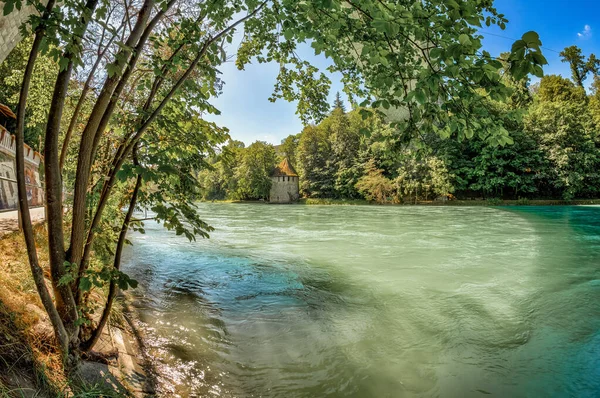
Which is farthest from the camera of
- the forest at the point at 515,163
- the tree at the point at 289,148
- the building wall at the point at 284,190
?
the tree at the point at 289,148

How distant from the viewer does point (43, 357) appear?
1.91 metres

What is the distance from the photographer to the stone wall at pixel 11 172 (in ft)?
18.4

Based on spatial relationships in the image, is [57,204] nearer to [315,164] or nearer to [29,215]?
[29,215]

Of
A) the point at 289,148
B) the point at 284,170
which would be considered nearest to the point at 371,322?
the point at 284,170

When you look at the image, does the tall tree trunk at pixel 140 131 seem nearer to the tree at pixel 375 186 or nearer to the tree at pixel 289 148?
the tree at pixel 375 186

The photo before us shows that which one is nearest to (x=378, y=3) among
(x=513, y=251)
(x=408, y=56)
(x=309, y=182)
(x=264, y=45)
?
(x=408, y=56)

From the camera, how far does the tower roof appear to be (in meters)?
50.3

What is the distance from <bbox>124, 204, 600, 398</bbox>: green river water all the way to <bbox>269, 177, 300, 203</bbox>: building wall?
4073cm

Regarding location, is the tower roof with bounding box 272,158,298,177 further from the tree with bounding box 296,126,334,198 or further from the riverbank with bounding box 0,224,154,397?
the riverbank with bounding box 0,224,154,397

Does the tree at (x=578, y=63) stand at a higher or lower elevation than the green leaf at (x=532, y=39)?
higher

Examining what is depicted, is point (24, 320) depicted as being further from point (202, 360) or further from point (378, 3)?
point (378, 3)

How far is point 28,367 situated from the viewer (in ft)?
5.71

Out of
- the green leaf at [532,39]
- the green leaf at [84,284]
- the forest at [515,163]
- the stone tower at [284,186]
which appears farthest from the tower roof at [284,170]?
the green leaf at [532,39]

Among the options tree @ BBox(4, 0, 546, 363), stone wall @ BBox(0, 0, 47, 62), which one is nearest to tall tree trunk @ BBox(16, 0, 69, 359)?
tree @ BBox(4, 0, 546, 363)
